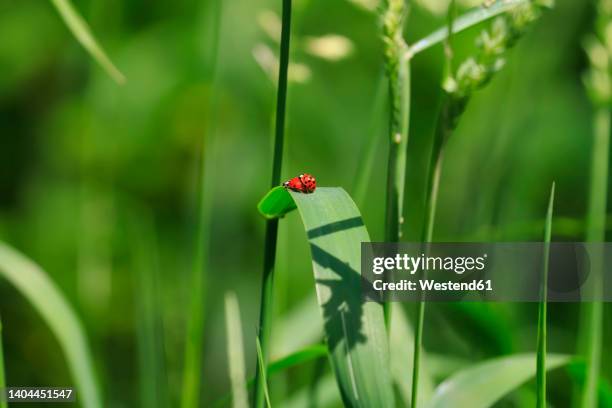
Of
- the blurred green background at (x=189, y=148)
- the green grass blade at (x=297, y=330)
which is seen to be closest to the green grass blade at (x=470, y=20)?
the green grass blade at (x=297, y=330)

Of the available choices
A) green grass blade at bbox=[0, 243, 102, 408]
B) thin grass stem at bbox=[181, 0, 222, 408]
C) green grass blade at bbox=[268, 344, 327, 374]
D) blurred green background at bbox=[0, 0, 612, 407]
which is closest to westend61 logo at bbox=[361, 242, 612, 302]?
green grass blade at bbox=[268, 344, 327, 374]

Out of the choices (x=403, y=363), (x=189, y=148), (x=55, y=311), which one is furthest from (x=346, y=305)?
(x=189, y=148)

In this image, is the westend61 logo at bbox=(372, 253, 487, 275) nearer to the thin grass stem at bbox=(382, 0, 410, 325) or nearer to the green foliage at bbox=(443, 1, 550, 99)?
the thin grass stem at bbox=(382, 0, 410, 325)

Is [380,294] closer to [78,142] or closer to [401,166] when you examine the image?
[401,166]

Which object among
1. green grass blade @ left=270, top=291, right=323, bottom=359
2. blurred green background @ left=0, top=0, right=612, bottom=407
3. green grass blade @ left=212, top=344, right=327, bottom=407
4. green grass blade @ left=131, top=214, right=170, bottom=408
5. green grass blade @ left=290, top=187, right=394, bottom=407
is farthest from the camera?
blurred green background @ left=0, top=0, right=612, bottom=407

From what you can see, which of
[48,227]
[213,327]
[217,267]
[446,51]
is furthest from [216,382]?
[446,51]
